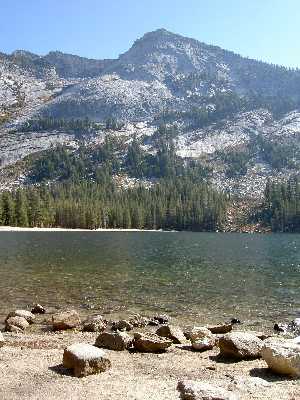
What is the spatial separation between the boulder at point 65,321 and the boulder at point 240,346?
38.1 feet

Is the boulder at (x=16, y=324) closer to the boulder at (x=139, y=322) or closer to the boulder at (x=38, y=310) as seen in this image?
the boulder at (x=38, y=310)

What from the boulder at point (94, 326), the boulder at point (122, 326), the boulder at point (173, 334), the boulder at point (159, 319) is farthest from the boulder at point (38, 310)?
the boulder at point (173, 334)

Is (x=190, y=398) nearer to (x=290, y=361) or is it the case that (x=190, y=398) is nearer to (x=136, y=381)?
(x=136, y=381)

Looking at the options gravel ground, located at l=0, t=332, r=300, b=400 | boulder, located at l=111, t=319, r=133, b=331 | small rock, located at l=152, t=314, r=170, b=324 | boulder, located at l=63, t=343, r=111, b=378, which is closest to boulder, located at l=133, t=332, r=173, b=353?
gravel ground, located at l=0, t=332, r=300, b=400

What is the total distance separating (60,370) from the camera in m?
19.1

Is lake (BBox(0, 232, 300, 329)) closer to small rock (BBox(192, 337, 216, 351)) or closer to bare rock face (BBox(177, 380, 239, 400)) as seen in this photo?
small rock (BBox(192, 337, 216, 351))

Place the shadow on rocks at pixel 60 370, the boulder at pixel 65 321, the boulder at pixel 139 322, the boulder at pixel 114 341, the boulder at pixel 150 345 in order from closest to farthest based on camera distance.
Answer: the shadow on rocks at pixel 60 370 < the boulder at pixel 150 345 < the boulder at pixel 114 341 < the boulder at pixel 65 321 < the boulder at pixel 139 322

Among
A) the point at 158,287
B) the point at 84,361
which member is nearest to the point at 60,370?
the point at 84,361

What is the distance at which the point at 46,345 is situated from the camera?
24.7 m

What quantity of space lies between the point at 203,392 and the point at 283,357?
5.40 metres

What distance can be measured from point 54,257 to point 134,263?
14700 millimetres

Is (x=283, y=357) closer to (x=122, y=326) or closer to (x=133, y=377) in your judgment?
(x=133, y=377)

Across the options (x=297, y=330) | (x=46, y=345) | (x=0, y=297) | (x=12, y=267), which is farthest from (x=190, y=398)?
(x=12, y=267)

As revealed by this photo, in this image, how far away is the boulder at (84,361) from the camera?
18438 mm
